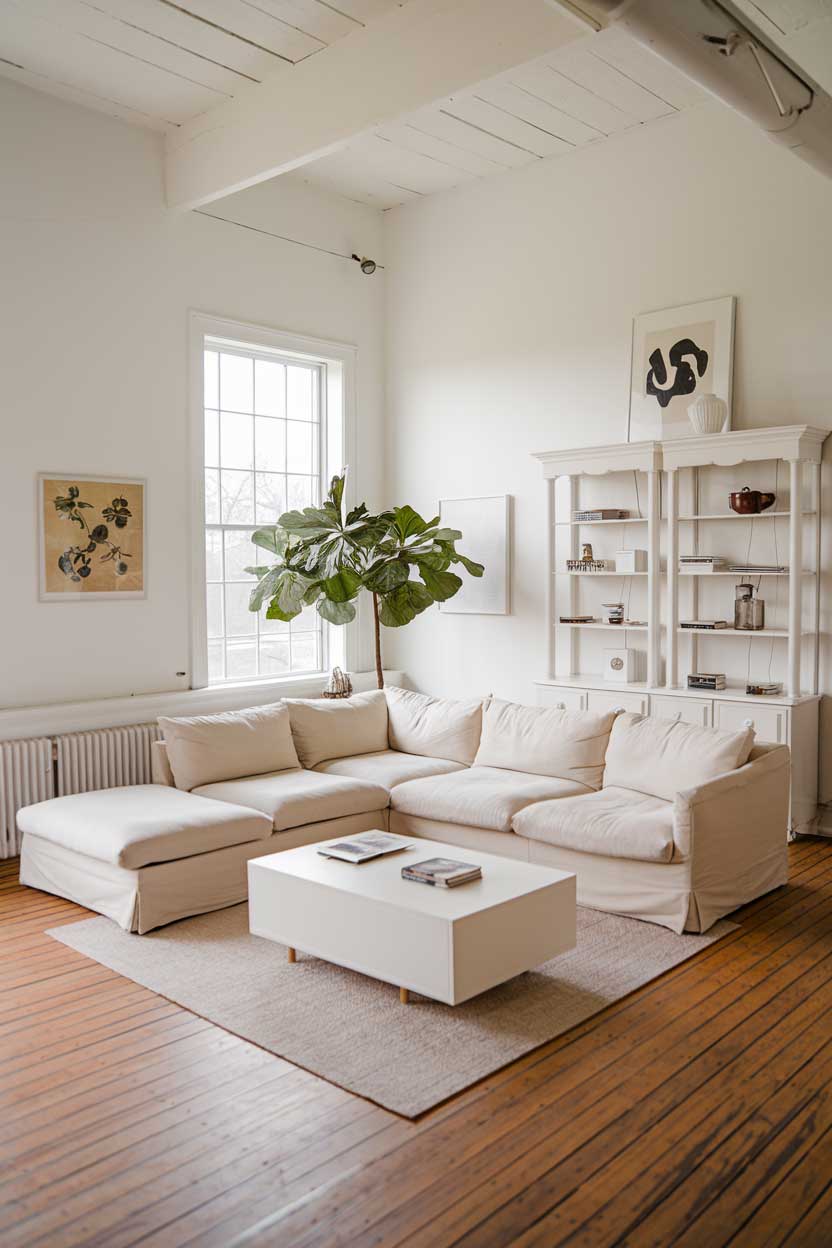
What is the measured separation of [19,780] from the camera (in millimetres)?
5293

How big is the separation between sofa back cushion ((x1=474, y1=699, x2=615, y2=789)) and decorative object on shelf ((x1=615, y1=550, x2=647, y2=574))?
112 cm

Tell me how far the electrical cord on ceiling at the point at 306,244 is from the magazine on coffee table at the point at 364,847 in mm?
4110

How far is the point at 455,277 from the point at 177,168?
2054mm

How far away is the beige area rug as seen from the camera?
3.03m

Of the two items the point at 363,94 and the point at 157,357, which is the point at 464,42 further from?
the point at 157,357

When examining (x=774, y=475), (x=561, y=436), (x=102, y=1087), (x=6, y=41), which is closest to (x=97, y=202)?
(x=6, y=41)

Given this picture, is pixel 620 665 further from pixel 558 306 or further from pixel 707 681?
pixel 558 306

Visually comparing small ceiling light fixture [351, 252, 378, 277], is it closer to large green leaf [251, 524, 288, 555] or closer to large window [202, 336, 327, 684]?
large window [202, 336, 327, 684]

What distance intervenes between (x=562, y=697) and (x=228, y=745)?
2.11 meters

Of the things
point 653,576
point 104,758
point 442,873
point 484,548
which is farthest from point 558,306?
point 442,873

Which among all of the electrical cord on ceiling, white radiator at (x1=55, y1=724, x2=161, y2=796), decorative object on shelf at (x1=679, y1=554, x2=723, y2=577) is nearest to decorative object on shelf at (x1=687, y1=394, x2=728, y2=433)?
decorative object on shelf at (x1=679, y1=554, x2=723, y2=577)

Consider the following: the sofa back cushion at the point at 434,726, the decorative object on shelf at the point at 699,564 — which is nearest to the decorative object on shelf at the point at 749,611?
the decorative object on shelf at the point at 699,564

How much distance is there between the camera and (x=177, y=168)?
5.98 m

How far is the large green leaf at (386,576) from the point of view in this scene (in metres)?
6.29
